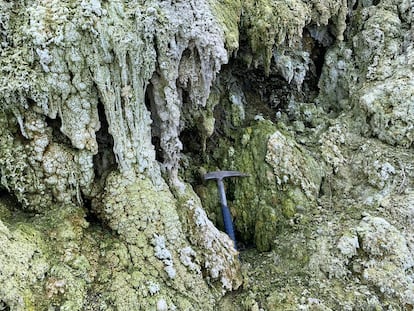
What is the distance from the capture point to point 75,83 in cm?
955

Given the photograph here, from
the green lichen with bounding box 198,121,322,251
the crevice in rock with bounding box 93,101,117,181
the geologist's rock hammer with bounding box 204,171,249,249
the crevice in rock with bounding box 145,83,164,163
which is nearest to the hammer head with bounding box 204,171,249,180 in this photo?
the geologist's rock hammer with bounding box 204,171,249,249

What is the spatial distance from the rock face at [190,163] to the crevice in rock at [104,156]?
→ 0.04 m

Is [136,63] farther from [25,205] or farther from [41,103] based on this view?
[25,205]

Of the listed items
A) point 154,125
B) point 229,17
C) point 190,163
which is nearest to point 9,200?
point 154,125

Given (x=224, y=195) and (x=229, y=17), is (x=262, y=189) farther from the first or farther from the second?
(x=229, y=17)

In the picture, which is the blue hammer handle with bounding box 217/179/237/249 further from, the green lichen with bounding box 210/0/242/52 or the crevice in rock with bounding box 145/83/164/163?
the green lichen with bounding box 210/0/242/52

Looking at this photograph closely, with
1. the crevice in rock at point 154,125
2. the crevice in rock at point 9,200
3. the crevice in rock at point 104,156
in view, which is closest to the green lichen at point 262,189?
the crevice in rock at point 154,125

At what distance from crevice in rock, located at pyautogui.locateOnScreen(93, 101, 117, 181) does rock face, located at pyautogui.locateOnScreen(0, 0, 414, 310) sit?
1.5 inches

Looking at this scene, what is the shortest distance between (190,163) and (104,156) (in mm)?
3919

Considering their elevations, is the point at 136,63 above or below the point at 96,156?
above

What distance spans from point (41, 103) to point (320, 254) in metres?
8.47

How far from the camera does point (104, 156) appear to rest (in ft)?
35.6

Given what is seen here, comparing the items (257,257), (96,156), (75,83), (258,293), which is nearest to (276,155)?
(257,257)

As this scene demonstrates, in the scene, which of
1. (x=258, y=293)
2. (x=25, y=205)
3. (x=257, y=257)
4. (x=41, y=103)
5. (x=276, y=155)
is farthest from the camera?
(x=276, y=155)
